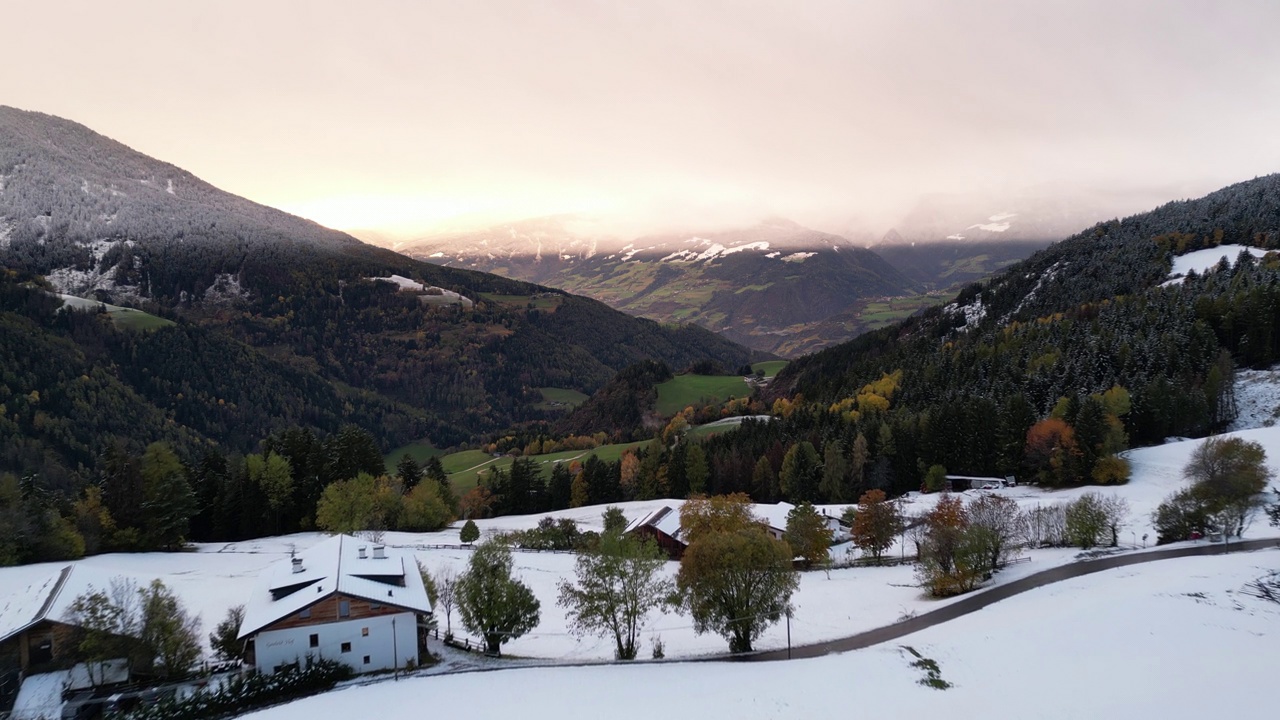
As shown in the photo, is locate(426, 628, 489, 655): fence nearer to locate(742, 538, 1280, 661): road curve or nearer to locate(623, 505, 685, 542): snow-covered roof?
locate(742, 538, 1280, 661): road curve

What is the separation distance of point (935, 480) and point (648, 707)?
2819 inches

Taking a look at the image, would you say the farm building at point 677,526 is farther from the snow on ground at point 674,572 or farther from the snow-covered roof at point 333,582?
the snow-covered roof at point 333,582

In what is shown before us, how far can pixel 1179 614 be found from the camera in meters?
35.9

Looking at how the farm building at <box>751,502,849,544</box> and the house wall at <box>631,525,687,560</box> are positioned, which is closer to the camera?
the farm building at <box>751,502,849,544</box>

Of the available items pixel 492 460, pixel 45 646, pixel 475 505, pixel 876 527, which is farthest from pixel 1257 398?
pixel 492 460

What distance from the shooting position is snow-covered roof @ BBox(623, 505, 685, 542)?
8000cm

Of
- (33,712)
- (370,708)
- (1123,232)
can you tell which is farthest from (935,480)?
(1123,232)

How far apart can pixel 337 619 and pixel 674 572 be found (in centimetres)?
3537

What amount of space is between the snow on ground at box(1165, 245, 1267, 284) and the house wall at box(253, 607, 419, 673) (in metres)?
166

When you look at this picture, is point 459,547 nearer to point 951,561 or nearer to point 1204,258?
point 951,561

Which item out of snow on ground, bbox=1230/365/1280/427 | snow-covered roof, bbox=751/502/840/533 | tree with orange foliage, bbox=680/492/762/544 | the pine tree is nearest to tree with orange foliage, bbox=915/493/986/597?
tree with orange foliage, bbox=680/492/762/544

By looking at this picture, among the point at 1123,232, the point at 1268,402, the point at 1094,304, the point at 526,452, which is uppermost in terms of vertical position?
the point at 1123,232

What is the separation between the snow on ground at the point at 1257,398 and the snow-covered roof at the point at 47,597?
116 m

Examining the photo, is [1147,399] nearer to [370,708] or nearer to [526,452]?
[370,708]
